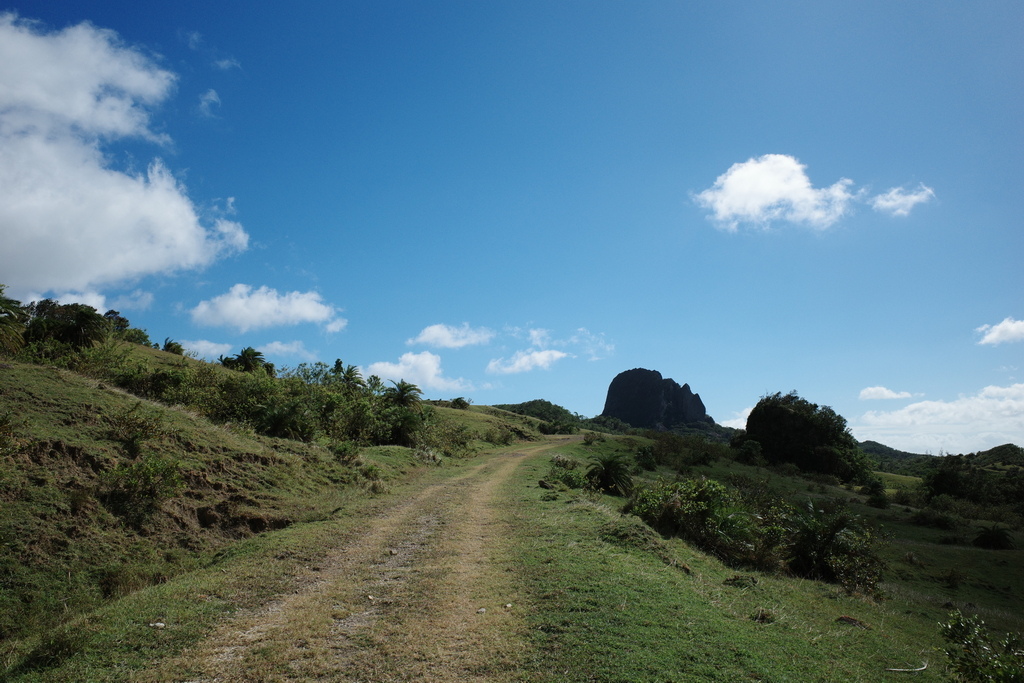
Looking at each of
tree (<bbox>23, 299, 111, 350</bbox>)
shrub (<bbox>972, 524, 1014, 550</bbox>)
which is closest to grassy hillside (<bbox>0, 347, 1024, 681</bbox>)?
shrub (<bbox>972, 524, 1014, 550</bbox>)

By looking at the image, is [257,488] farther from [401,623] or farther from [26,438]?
[401,623]

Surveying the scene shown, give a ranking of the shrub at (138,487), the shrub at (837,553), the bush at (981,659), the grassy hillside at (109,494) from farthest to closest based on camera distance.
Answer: the shrub at (837,553) < the shrub at (138,487) < the grassy hillside at (109,494) < the bush at (981,659)

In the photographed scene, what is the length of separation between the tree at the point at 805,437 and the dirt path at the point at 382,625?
222ft

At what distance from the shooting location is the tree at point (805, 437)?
61.4m

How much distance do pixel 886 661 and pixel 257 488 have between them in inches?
588

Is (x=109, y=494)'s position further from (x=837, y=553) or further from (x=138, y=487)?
(x=837, y=553)

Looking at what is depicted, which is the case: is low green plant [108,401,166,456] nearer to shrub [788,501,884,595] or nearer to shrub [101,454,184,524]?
shrub [101,454,184,524]

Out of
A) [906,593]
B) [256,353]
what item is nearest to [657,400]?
[256,353]

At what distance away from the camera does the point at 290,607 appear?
22.2 feet

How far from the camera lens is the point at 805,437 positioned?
220ft

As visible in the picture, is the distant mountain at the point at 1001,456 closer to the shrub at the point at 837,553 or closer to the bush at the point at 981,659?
the shrub at the point at 837,553

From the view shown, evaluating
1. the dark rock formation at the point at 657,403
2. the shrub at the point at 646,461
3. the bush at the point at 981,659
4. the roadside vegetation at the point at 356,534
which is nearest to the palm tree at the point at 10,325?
the roadside vegetation at the point at 356,534

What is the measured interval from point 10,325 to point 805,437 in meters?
81.3

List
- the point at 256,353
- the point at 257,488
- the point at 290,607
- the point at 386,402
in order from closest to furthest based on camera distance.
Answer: the point at 290,607 → the point at 257,488 → the point at 386,402 → the point at 256,353
